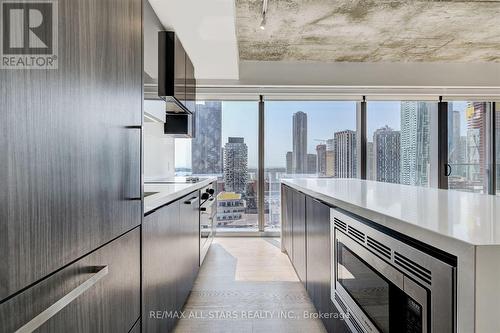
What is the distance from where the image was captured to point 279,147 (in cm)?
484

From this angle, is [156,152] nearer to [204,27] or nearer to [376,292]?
[204,27]

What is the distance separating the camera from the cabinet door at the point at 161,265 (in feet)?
4.32

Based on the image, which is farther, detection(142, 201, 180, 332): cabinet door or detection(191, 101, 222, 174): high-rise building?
detection(191, 101, 222, 174): high-rise building

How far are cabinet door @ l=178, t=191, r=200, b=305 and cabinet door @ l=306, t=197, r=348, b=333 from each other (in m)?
0.84

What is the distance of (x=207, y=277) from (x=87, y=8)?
249 cm

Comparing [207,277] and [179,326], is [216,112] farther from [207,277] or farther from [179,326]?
[179,326]

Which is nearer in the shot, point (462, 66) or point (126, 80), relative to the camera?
point (126, 80)

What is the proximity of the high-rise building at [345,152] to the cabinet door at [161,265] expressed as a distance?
11.6 feet

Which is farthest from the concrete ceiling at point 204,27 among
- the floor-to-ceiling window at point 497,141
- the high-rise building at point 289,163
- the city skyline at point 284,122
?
the floor-to-ceiling window at point 497,141

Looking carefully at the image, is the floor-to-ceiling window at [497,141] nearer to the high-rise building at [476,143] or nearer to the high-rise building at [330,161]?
the high-rise building at [476,143]

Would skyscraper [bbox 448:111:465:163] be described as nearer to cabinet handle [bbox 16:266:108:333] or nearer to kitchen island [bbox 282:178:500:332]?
kitchen island [bbox 282:178:500:332]

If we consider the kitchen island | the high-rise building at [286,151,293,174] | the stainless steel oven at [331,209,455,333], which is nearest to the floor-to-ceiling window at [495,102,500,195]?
the high-rise building at [286,151,293,174]

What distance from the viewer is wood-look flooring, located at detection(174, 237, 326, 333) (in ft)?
6.63

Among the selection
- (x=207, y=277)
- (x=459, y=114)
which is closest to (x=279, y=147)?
(x=207, y=277)
